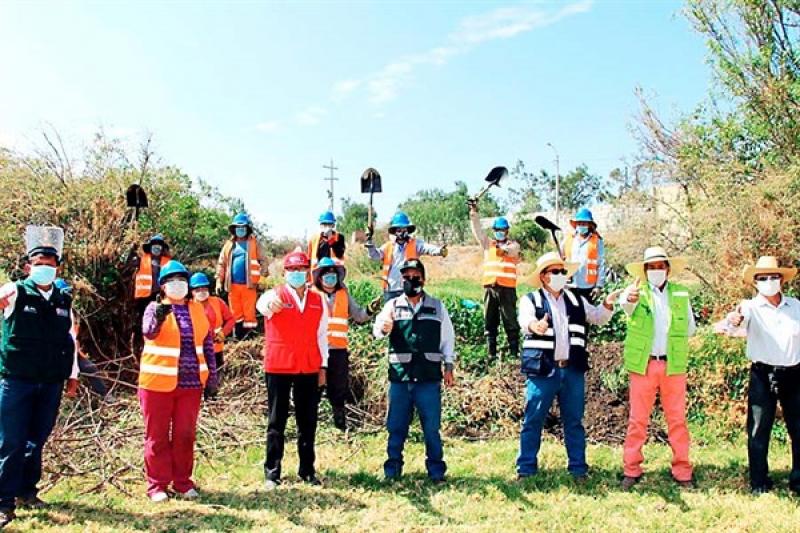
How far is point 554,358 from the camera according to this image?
585 centimetres

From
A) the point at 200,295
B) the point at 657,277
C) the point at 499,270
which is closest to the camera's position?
the point at 657,277

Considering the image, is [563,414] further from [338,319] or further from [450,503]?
[338,319]

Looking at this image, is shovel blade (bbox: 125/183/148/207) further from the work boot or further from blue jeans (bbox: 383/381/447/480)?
blue jeans (bbox: 383/381/447/480)

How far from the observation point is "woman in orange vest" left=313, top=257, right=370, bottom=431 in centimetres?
645

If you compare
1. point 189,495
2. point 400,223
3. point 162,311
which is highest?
point 400,223

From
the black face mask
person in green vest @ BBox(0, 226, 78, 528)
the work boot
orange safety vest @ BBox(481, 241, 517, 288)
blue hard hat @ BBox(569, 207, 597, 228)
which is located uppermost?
blue hard hat @ BBox(569, 207, 597, 228)

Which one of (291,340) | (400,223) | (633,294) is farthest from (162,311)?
(633,294)

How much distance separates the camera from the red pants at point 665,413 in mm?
5773

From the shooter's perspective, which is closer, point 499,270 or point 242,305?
point 499,270

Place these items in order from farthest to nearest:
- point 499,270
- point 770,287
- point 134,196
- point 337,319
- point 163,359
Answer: point 134,196 < point 499,270 < point 337,319 < point 770,287 < point 163,359

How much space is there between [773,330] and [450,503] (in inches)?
119

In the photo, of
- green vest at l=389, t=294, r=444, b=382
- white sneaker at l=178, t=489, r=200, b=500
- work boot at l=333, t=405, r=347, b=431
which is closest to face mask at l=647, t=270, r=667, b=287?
green vest at l=389, t=294, r=444, b=382

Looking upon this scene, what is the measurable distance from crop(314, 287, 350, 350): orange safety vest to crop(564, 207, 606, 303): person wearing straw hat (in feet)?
9.45

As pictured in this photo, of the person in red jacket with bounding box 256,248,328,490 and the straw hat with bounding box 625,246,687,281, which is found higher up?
the straw hat with bounding box 625,246,687,281
